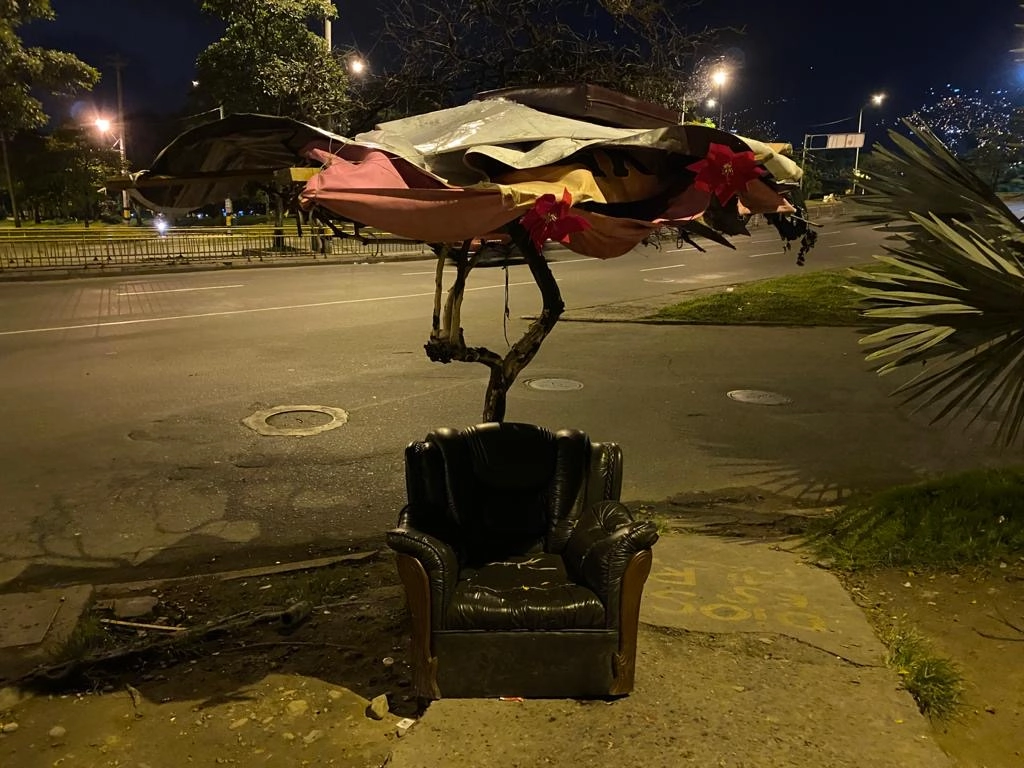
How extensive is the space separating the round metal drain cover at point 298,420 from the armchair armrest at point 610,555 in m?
4.44

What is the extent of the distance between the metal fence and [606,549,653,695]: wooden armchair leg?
52.4 ft

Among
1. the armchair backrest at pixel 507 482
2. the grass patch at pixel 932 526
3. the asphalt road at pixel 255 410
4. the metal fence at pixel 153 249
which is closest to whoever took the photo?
the armchair backrest at pixel 507 482

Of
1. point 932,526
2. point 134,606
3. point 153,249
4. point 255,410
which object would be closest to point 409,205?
point 134,606

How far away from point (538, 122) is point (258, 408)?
5.45 m

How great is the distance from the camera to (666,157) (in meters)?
3.56

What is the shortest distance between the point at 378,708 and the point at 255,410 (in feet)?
17.3

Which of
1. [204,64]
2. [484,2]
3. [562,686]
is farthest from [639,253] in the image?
[562,686]

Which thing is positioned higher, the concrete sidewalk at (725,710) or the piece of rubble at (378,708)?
the concrete sidewalk at (725,710)

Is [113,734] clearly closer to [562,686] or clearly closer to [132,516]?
[562,686]

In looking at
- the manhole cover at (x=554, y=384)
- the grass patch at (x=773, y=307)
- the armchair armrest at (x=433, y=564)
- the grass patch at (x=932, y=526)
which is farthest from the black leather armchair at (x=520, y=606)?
the grass patch at (x=773, y=307)

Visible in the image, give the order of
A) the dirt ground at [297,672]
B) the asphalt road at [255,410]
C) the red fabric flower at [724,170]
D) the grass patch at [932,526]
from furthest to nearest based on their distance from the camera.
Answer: the asphalt road at [255,410]
the grass patch at [932,526]
the red fabric flower at [724,170]
the dirt ground at [297,672]

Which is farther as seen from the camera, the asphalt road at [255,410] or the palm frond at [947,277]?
the asphalt road at [255,410]

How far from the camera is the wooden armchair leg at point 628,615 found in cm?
332

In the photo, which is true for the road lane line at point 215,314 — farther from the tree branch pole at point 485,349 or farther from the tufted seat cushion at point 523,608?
the tufted seat cushion at point 523,608
